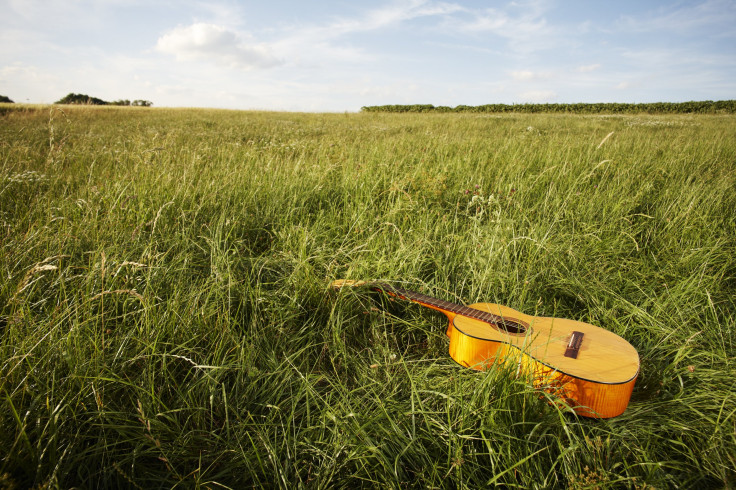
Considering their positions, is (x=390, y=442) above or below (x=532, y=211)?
below

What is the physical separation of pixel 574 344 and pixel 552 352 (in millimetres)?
116

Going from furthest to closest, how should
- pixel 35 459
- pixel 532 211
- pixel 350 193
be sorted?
1. pixel 350 193
2. pixel 532 211
3. pixel 35 459

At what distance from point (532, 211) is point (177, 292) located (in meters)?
2.54

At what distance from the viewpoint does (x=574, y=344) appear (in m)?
1.44

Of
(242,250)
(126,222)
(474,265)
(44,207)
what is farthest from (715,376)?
(44,207)

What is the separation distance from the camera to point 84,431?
1.08 metres

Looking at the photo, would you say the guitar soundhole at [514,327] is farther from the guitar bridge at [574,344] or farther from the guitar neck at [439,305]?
the guitar bridge at [574,344]

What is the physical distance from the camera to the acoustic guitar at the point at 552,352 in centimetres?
124

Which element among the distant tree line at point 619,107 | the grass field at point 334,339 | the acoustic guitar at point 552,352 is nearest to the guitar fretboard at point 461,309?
the acoustic guitar at point 552,352

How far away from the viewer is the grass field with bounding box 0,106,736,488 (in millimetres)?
1030

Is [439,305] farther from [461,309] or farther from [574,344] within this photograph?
[574,344]

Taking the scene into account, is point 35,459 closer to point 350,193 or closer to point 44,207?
point 44,207

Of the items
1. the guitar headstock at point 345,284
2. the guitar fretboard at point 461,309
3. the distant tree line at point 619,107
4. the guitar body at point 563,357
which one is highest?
the distant tree line at point 619,107

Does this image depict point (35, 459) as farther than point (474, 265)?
No
